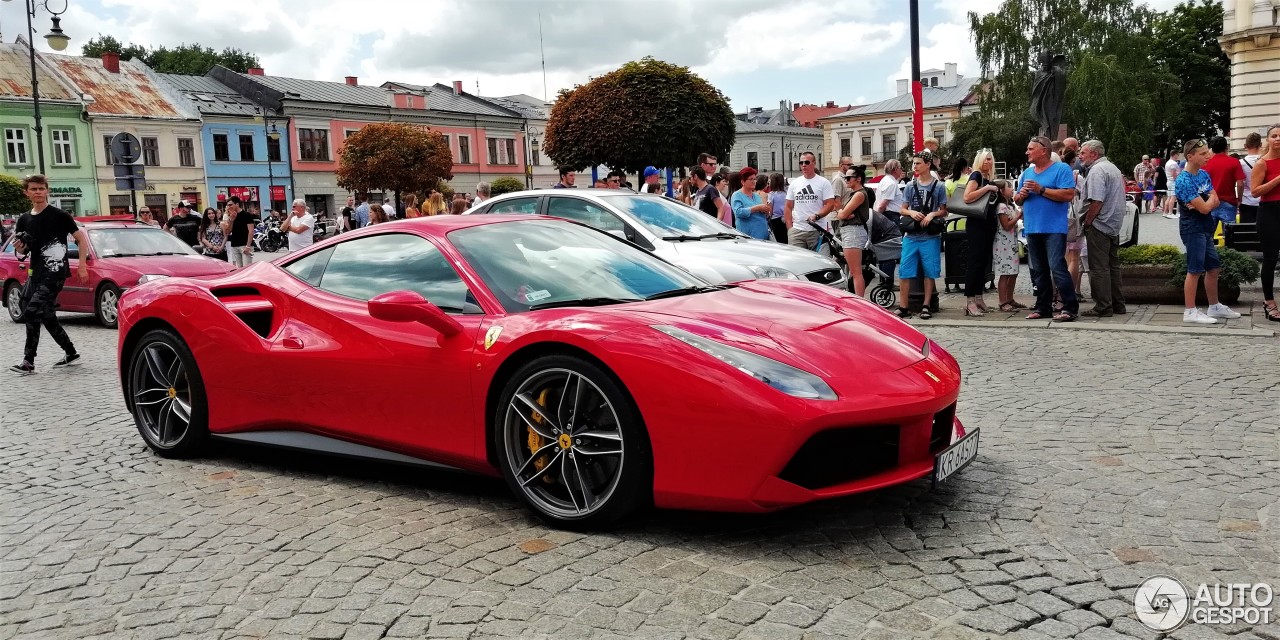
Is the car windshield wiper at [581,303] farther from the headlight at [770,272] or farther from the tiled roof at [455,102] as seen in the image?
the tiled roof at [455,102]

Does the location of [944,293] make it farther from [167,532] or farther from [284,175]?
[284,175]

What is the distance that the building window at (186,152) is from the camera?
54.5m

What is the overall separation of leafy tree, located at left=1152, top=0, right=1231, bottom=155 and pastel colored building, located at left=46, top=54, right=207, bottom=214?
176 ft

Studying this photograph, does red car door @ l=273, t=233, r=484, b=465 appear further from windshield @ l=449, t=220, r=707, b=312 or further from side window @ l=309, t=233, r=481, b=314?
windshield @ l=449, t=220, r=707, b=312

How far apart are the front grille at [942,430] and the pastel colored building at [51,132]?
52.6 meters

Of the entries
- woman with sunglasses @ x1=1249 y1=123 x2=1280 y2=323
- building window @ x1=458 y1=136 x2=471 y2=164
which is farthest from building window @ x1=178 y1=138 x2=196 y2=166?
woman with sunglasses @ x1=1249 y1=123 x2=1280 y2=323

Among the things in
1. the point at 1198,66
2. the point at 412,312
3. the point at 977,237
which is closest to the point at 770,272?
the point at 977,237

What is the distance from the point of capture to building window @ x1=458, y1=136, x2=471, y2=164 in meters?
70.0

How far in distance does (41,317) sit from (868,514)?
327 inches

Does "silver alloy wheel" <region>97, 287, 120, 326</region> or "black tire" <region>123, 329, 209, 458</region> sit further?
"silver alloy wheel" <region>97, 287, 120, 326</region>

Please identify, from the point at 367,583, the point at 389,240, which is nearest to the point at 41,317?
the point at 389,240

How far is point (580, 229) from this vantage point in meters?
5.14

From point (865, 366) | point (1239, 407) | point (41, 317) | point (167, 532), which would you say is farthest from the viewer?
point (41, 317)

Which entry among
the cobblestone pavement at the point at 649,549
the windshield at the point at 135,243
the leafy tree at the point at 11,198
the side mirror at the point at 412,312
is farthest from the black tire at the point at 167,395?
the leafy tree at the point at 11,198
